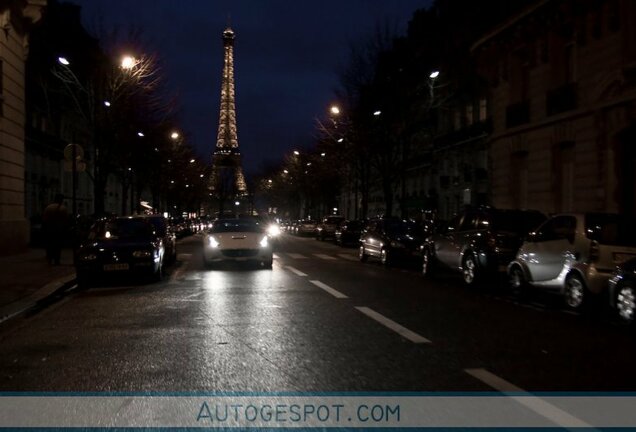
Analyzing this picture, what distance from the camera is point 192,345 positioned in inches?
332

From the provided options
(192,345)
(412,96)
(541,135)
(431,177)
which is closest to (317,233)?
(431,177)

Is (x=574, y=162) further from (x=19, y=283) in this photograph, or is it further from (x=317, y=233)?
(x=317, y=233)

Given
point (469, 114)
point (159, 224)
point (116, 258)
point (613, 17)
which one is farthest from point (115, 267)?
point (469, 114)

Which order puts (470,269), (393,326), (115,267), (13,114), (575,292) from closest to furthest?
(393,326)
(575,292)
(115,267)
(470,269)
(13,114)

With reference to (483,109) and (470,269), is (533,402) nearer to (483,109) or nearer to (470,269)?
(470,269)

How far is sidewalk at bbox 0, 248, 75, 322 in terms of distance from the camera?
1221 centimetres

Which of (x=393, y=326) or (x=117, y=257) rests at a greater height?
(x=117, y=257)

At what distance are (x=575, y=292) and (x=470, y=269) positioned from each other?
4437mm

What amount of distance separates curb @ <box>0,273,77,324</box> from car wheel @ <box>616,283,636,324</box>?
8757 mm

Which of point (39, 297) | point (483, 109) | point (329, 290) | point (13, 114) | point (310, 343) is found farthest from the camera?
point (483, 109)

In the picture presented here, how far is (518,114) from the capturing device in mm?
29188

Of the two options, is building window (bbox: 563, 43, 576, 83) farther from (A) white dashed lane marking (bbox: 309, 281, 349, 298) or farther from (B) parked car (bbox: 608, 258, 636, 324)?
(B) parked car (bbox: 608, 258, 636, 324)

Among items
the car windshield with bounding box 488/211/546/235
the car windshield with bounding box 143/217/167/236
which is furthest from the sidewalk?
the car windshield with bounding box 488/211/546/235

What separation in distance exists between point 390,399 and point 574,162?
21281mm
